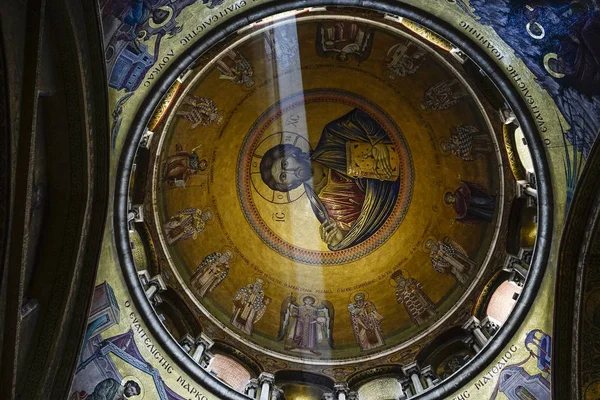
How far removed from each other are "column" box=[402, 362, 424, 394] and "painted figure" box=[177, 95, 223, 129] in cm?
827

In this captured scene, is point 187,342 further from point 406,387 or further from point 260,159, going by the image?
point 260,159

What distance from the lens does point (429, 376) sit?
1397cm

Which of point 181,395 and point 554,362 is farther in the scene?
point 181,395

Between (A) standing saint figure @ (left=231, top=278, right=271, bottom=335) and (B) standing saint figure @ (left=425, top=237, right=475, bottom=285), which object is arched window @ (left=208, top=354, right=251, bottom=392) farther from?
(B) standing saint figure @ (left=425, top=237, right=475, bottom=285)

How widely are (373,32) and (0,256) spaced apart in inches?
403

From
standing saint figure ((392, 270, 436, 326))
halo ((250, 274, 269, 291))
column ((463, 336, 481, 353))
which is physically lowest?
column ((463, 336, 481, 353))

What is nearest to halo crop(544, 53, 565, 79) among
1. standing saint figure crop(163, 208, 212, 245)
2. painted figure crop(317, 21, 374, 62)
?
painted figure crop(317, 21, 374, 62)

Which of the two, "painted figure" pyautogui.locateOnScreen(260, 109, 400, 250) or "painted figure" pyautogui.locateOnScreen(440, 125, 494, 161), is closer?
"painted figure" pyautogui.locateOnScreen(440, 125, 494, 161)

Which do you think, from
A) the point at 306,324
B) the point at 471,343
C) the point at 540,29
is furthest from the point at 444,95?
the point at 306,324

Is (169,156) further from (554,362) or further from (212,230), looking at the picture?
(554,362)

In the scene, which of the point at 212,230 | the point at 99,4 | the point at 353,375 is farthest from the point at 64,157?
the point at 353,375

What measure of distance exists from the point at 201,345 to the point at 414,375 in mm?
5276

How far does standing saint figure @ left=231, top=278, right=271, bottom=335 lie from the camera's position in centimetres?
1638

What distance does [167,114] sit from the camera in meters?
14.4
